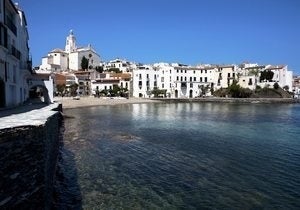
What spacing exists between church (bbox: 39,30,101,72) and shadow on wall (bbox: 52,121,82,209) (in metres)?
147

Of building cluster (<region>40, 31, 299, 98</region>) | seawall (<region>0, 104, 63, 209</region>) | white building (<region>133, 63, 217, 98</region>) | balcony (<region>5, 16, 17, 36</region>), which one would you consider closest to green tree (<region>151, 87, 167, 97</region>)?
building cluster (<region>40, 31, 299, 98</region>)

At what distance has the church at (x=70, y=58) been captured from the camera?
167000 mm

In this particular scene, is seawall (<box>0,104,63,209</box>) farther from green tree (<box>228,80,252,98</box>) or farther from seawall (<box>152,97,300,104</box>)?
green tree (<box>228,80,252,98</box>)

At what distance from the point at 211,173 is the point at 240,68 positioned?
14666 centimetres

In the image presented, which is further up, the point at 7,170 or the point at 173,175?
the point at 7,170

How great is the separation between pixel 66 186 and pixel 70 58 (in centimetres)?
16005

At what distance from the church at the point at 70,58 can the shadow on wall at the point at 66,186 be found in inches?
5775

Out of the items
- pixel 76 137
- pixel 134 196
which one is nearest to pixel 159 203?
pixel 134 196

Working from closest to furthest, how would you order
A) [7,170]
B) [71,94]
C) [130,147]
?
[7,170]
[130,147]
[71,94]

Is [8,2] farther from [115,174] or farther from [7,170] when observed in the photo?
[7,170]

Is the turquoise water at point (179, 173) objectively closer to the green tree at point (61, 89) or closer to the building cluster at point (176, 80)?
the green tree at point (61, 89)

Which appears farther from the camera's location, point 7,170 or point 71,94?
point 71,94

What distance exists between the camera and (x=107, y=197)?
15.9m

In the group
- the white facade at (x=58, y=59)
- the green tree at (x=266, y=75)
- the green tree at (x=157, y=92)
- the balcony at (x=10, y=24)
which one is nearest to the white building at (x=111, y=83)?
the green tree at (x=157, y=92)
